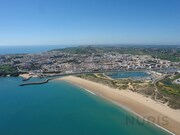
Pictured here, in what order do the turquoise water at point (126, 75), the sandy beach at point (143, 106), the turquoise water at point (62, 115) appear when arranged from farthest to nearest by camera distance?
the turquoise water at point (126, 75) < the sandy beach at point (143, 106) < the turquoise water at point (62, 115)

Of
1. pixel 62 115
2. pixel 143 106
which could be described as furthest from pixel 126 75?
pixel 62 115

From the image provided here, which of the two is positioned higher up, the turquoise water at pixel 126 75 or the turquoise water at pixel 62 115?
the turquoise water at pixel 62 115

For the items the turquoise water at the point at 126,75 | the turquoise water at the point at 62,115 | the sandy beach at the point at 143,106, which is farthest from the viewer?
the turquoise water at the point at 126,75

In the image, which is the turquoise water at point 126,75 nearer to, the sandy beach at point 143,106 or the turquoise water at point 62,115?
the sandy beach at point 143,106

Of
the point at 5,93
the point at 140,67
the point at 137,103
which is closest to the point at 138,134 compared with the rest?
the point at 137,103

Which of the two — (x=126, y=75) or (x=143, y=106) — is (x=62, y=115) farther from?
(x=126, y=75)

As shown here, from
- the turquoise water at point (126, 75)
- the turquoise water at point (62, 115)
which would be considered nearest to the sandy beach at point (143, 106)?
the turquoise water at point (62, 115)

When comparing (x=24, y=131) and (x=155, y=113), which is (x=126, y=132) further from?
(x=24, y=131)

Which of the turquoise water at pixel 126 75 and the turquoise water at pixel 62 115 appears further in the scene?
the turquoise water at pixel 126 75
